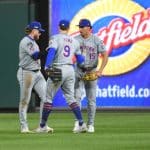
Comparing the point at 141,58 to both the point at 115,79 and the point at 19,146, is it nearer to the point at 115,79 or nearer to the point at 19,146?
the point at 115,79

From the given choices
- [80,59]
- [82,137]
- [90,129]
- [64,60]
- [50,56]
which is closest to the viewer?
[82,137]

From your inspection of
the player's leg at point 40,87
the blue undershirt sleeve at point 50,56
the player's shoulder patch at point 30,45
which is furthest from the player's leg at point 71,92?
the player's shoulder patch at point 30,45

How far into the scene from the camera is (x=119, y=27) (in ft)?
74.8

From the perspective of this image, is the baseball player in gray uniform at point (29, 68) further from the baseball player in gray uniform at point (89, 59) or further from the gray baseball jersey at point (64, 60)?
the baseball player in gray uniform at point (89, 59)

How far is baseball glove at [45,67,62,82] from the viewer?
46.7 feet

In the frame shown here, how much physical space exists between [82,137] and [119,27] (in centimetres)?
953

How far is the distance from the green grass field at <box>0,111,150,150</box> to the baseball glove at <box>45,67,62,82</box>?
98 cm

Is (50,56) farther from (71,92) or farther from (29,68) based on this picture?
(71,92)

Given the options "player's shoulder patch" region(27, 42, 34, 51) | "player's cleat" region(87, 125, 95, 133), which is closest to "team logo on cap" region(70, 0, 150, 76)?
"player's cleat" region(87, 125, 95, 133)

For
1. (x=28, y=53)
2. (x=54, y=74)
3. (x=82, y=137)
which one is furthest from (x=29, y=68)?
(x=82, y=137)

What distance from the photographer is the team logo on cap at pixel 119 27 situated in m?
22.8

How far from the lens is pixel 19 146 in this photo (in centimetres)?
1209

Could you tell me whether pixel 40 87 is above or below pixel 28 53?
below

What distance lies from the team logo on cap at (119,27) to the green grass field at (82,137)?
13.0 ft
